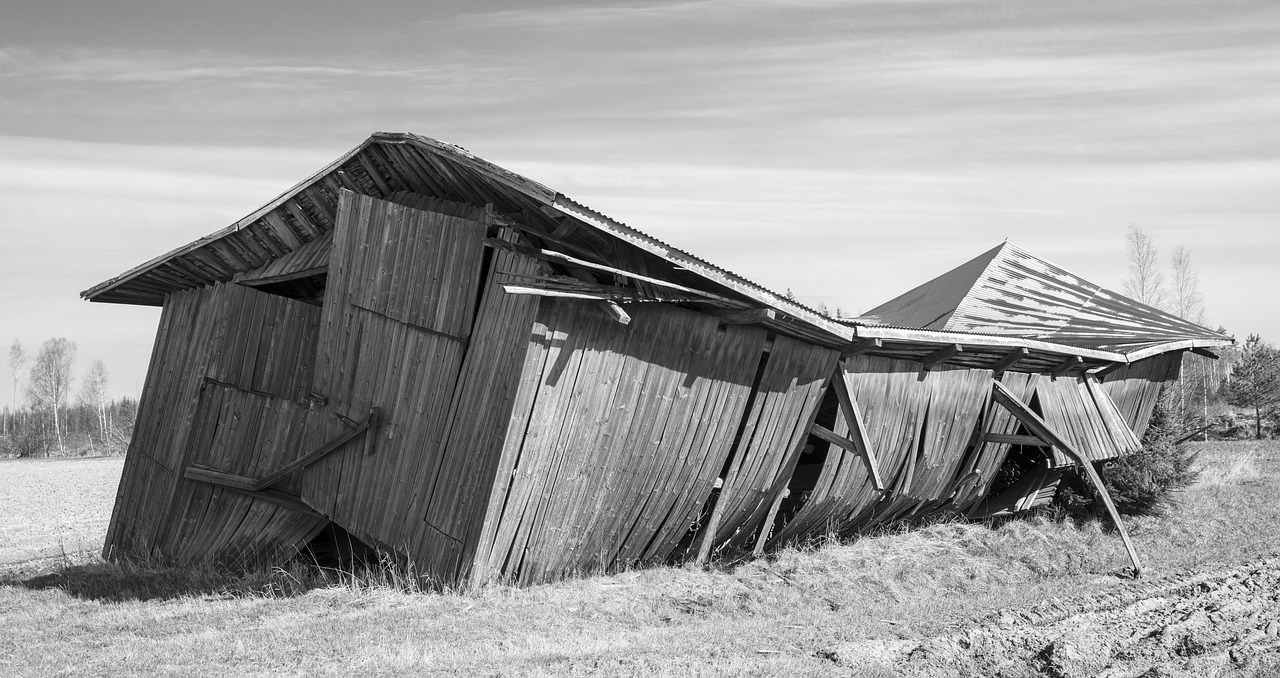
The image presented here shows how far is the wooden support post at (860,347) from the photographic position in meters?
11.2

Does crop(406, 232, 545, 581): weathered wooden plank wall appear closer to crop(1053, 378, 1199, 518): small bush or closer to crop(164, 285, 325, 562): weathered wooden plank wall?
crop(164, 285, 325, 562): weathered wooden plank wall

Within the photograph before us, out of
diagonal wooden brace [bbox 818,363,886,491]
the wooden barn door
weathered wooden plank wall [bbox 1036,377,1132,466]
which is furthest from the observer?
weathered wooden plank wall [bbox 1036,377,1132,466]

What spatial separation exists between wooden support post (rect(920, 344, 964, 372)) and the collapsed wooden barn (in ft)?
0.12

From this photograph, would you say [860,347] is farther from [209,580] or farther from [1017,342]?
[209,580]

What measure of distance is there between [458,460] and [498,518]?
0.80 meters

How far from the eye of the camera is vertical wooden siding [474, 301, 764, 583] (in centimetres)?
970

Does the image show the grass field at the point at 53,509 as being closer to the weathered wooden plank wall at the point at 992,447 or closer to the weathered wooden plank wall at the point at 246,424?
the weathered wooden plank wall at the point at 246,424

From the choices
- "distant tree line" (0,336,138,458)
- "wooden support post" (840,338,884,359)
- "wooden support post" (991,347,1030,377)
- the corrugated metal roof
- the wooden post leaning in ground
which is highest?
the corrugated metal roof

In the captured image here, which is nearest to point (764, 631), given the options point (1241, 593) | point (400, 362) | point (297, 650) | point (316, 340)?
point (297, 650)

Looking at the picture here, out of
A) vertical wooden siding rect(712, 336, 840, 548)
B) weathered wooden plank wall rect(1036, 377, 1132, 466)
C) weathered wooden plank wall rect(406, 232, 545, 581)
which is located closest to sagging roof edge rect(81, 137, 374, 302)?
weathered wooden plank wall rect(406, 232, 545, 581)

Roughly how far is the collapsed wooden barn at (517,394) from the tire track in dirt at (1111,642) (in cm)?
272

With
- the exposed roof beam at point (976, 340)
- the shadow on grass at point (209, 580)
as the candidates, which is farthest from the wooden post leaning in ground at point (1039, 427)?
the shadow on grass at point (209, 580)

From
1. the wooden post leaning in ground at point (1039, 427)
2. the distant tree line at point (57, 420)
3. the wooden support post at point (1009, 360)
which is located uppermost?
the wooden support post at point (1009, 360)

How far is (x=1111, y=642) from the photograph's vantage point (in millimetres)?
9109
